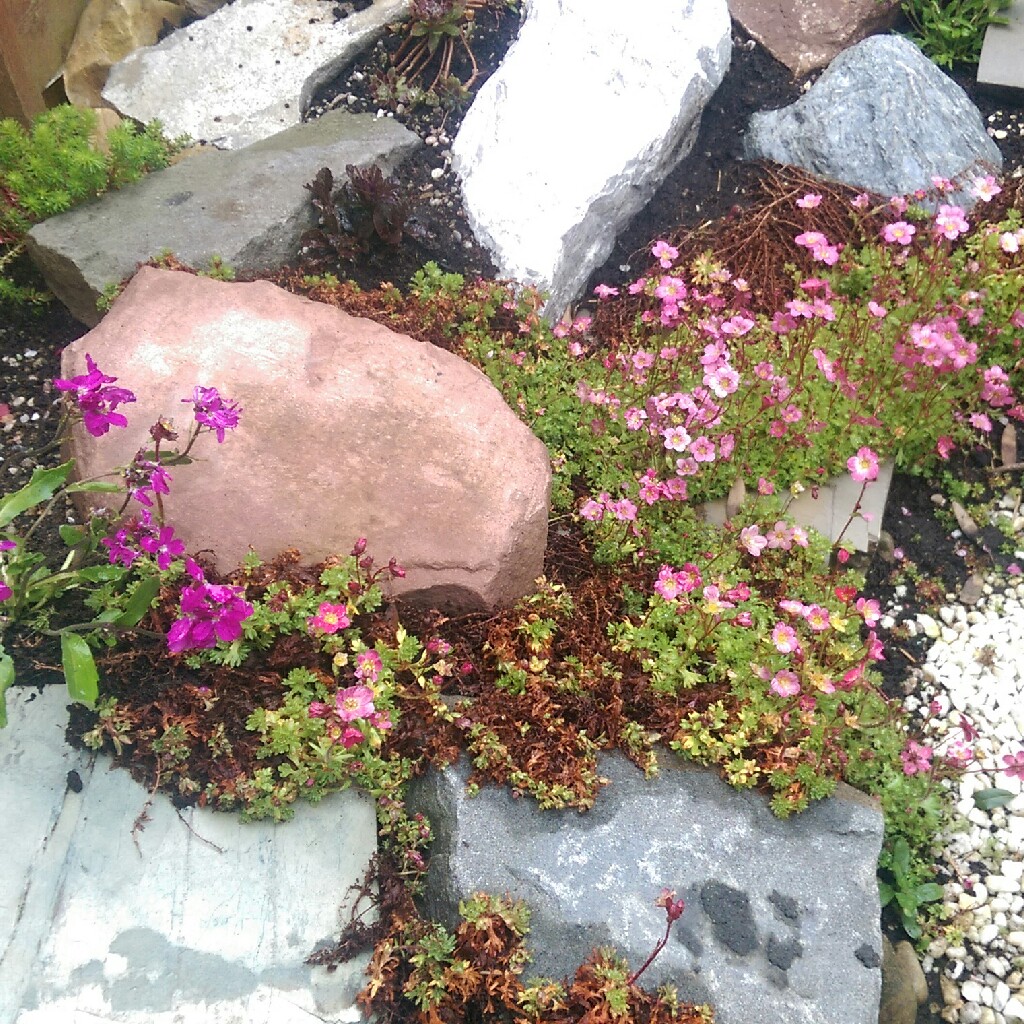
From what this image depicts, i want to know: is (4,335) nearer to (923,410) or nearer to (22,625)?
(22,625)

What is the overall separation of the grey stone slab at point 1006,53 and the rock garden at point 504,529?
1.48 ft

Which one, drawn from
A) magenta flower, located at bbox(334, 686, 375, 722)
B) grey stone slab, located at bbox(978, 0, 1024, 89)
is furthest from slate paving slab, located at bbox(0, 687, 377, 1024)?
grey stone slab, located at bbox(978, 0, 1024, 89)

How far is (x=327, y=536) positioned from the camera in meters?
3.51

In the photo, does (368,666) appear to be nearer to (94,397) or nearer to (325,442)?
(325,442)

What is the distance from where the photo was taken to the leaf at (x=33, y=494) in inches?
116

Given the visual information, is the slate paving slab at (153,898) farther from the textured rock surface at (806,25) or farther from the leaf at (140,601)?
the textured rock surface at (806,25)

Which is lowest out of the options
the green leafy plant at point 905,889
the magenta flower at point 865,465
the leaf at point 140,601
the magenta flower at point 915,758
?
the green leafy plant at point 905,889

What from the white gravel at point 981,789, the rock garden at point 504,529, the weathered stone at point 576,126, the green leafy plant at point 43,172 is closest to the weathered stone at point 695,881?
the rock garden at point 504,529

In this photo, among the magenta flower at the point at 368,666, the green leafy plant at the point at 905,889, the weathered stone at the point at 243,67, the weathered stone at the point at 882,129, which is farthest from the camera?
the weathered stone at the point at 243,67

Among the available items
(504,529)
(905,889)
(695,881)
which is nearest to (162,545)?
(504,529)

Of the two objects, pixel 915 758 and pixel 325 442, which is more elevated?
pixel 325 442

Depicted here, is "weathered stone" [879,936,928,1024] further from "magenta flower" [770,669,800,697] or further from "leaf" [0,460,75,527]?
"leaf" [0,460,75,527]

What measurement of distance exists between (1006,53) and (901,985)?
18.1 feet

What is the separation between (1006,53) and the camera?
5.96m
